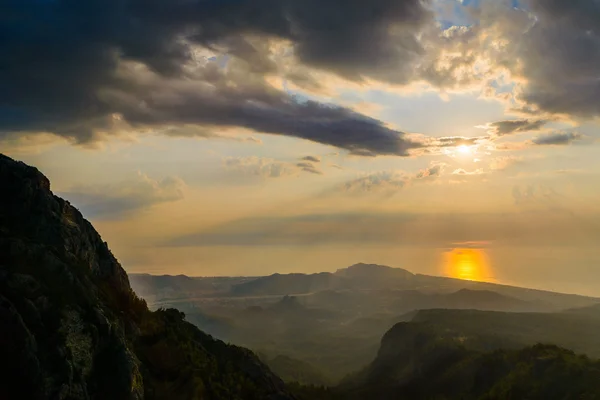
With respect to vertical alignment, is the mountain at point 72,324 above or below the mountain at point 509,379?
above

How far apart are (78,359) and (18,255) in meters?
14.1

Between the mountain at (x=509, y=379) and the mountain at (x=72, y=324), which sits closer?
the mountain at (x=72, y=324)

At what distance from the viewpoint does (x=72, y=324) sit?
45.9 metres

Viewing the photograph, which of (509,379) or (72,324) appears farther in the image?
(509,379)

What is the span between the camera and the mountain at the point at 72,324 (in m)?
40.4

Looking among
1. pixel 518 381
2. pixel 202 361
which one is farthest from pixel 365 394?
pixel 202 361

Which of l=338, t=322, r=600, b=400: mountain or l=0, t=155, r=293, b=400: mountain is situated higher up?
l=0, t=155, r=293, b=400: mountain

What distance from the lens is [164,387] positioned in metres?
55.3

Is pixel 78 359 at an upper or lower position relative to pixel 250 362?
upper

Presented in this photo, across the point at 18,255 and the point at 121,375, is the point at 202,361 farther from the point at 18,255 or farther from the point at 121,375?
the point at 18,255

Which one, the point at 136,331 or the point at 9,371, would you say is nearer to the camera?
the point at 9,371

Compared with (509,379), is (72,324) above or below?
above

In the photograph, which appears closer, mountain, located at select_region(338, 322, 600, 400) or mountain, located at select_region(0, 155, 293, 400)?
mountain, located at select_region(0, 155, 293, 400)

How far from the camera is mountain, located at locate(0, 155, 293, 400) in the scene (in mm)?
40406
